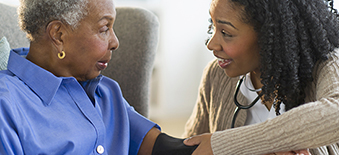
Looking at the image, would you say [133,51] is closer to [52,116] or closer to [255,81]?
[255,81]

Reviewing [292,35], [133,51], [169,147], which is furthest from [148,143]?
[292,35]

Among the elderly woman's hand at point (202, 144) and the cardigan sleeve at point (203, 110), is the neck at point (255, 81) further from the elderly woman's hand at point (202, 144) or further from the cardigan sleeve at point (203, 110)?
the elderly woman's hand at point (202, 144)

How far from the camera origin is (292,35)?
116 centimetres

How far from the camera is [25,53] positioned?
1166 millimetres

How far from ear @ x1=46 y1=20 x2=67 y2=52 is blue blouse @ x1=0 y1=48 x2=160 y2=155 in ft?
0.32

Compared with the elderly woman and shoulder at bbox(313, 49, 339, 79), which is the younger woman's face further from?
the elderly woman

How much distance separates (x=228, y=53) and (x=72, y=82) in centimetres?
58

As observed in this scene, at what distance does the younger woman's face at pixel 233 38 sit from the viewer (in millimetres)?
1189

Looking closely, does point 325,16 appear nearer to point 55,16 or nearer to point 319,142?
point 319,142

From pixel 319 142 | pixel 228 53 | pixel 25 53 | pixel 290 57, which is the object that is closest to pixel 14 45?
pixel 25 53

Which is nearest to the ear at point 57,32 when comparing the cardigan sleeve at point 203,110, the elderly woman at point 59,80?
the elderly woman at point 59,80

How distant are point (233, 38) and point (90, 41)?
1.70ft

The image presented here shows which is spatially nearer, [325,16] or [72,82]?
[72,82]

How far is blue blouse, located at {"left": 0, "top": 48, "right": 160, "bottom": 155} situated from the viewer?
35.7 inches
